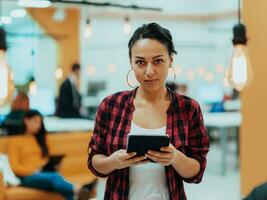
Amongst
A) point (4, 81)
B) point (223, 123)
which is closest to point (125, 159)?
point (4, 81)

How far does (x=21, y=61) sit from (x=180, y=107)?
39.6 feet

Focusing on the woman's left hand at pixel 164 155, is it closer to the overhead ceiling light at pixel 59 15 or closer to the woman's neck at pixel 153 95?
the woman's neck at pixel 153 95

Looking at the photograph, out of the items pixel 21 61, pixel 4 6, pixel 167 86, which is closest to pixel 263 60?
pixel 167 86

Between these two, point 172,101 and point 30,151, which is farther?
point 30,151

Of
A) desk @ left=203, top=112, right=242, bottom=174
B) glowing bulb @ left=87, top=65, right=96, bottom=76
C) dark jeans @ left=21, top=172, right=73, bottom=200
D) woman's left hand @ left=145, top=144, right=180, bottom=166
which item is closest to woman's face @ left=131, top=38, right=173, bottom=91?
woman's left hand @ left=145, top=144, right=180, bottom=166

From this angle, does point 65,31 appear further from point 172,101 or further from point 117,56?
point 172,101

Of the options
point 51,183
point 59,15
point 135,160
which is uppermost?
point 59,15

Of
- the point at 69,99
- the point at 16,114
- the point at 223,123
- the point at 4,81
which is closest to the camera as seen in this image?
the point at 4,81

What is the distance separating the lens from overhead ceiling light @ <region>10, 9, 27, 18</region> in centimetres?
1045

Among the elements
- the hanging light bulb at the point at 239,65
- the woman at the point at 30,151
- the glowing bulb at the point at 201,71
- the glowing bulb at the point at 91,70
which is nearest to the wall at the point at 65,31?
the glowing bulb at the point at 91,70

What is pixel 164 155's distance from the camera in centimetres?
151

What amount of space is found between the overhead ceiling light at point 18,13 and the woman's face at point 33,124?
619cm

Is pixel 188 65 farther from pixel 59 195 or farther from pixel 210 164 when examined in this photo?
pixel 59 195

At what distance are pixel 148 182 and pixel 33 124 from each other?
3293 mm
